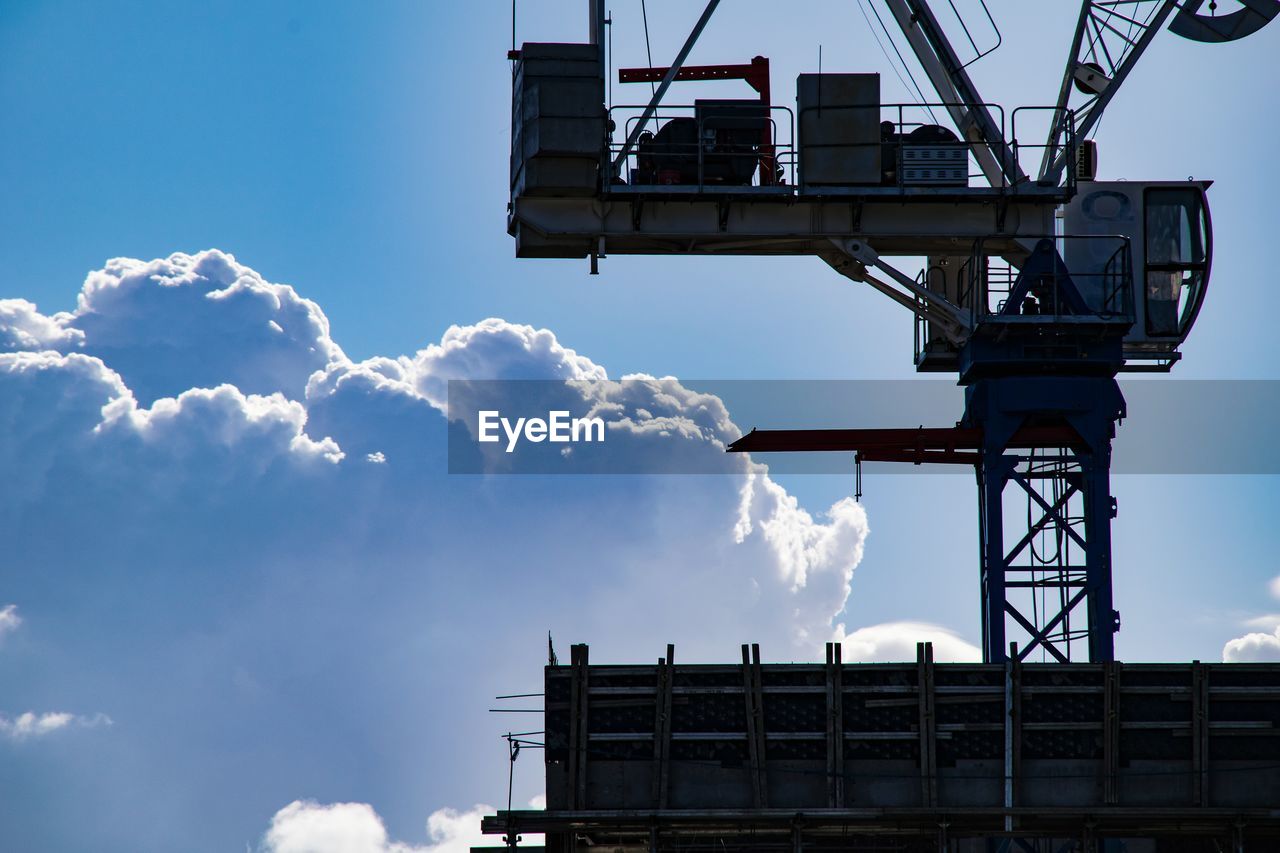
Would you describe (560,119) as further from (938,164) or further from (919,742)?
(919,742)

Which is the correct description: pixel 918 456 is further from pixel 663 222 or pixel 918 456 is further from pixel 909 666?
pixel 909 666

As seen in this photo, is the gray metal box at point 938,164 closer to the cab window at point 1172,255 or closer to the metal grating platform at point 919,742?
the cab window at point 1172,255

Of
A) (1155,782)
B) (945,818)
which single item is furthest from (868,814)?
(1155,782)

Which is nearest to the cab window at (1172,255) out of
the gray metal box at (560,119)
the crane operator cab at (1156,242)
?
A: the crane operator cab at (1156,242)

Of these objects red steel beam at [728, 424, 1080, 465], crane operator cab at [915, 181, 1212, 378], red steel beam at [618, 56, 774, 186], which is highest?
red steel beam at [618, 56, 774, 186]

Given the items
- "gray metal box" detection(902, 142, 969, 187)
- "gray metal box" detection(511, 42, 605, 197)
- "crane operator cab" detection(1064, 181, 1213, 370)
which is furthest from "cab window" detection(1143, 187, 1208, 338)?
"gray metal box" detection(511, 42, 605, 197)

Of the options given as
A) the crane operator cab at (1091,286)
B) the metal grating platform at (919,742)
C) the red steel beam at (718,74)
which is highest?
the red steel beam at (718,74)

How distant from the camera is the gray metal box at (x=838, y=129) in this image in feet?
149

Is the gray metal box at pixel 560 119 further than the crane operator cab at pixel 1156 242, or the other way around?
the crane operator cab at pixel 1156 242

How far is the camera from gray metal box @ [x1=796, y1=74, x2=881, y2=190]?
149ft

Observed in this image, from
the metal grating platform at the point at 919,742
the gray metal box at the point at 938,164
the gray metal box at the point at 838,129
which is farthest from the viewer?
the gray metal box at the point at 938,164

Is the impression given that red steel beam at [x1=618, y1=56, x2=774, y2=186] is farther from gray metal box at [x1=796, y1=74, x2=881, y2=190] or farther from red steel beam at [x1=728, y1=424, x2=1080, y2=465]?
red steel beam at [x1=728, y1=424, x2=1080, y2=465]

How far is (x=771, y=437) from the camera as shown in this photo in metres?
46.7

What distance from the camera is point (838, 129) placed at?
45656 mm
